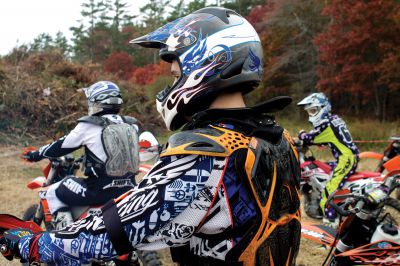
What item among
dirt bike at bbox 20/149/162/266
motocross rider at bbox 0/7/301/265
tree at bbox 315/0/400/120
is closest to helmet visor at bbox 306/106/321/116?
dirt bike at bbox 20/149/162/266

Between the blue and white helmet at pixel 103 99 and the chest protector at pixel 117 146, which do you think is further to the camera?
the blue and white helmet at pixel 103 99

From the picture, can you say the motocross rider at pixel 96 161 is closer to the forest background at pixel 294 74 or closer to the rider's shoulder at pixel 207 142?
the rider's shoulder at pixel 207 142

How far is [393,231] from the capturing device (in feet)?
11.9

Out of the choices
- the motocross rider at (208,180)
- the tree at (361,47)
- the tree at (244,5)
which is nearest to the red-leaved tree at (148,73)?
the tree at (244,5)

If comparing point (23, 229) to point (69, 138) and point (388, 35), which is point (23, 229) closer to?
point (69, 138)

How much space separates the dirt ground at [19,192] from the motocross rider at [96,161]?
1.22 m

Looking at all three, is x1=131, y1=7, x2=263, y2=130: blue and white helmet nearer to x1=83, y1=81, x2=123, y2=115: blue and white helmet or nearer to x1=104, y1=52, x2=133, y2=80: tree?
x1=83, y1=81, x2=123, y2=115: blue and white helmet

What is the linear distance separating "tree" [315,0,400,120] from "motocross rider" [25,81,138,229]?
555 inches

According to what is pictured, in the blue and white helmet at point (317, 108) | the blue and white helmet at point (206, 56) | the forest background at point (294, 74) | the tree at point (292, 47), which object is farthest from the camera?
the tree at point (292, 47)

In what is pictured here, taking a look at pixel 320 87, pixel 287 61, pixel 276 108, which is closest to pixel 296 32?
pixel 287 61

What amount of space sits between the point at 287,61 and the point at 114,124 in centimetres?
1896

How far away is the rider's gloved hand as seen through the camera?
6.12 ft

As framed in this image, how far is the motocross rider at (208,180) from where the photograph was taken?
1.51 m

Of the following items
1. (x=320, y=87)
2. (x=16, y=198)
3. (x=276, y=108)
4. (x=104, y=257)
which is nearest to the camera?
(x=104, y=257)
